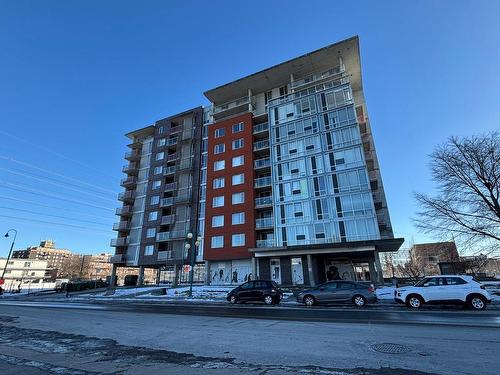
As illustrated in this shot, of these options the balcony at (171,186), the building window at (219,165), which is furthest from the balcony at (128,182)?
the building window at (219,165)

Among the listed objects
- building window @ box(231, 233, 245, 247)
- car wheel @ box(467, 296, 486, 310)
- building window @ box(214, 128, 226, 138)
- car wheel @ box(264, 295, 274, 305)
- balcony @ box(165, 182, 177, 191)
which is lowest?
car wheel @ box(467, 296, 486, 310)

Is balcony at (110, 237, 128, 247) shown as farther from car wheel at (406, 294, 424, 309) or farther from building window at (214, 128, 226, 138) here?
car wheel at (406, 294, 424, 309)


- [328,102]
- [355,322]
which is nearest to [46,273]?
[328,102]

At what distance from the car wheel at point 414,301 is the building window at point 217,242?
29.0 metres

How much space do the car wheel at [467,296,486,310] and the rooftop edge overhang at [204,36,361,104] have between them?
36.1m

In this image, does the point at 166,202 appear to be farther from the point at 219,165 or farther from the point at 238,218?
the point at 238,218

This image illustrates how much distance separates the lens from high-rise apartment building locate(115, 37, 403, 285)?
119ft

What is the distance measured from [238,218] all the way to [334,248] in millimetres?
13880

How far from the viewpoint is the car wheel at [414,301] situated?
52.5ft

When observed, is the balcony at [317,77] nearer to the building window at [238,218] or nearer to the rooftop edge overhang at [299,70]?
the rooftop edge overhang at [299,70]

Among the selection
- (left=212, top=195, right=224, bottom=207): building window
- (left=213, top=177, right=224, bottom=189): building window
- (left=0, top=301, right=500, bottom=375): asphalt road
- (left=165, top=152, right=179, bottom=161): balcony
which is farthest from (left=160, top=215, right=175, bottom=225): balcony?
(left=0, top=301, right=500, bottom=375): asphalt road

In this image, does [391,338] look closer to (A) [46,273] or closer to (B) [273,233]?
(B) [273,233]

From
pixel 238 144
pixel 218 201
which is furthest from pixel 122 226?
pixel 238 144

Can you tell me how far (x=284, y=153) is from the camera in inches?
1682
